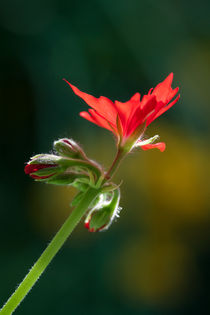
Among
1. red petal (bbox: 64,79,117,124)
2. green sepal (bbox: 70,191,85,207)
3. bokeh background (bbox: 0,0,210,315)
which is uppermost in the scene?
red petal (bbox: 64,79,117,124)

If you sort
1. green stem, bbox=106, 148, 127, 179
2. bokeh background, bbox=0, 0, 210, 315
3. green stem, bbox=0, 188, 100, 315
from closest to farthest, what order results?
1. green stem, bbox=0, 188, 100, 315
2. green stem, bbox=106, 148, 127, 179
3. bokeh background, bbox=0, 0, 210, 315

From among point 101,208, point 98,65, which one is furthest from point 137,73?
point 101,208

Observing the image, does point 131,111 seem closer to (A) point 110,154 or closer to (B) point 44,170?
(B) point 44,170

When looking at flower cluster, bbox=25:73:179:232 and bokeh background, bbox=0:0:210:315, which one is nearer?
flower cluster, bbox=25:73:179:232

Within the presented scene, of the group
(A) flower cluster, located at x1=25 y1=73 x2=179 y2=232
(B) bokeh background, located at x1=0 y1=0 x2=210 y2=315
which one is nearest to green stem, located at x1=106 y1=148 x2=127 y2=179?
(A) flower cluster, located at x1=25 y1=73 x2=179 y2=232

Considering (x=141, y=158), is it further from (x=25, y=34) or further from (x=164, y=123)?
(x=25, y=34)

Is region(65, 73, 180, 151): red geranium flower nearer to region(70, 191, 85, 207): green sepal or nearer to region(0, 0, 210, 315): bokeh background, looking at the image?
region(70, 191, 85, 207): green sepal

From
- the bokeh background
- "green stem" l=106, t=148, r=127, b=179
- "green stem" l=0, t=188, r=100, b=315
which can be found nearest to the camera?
"green stem" l=0, t=188, r=100, b=315
